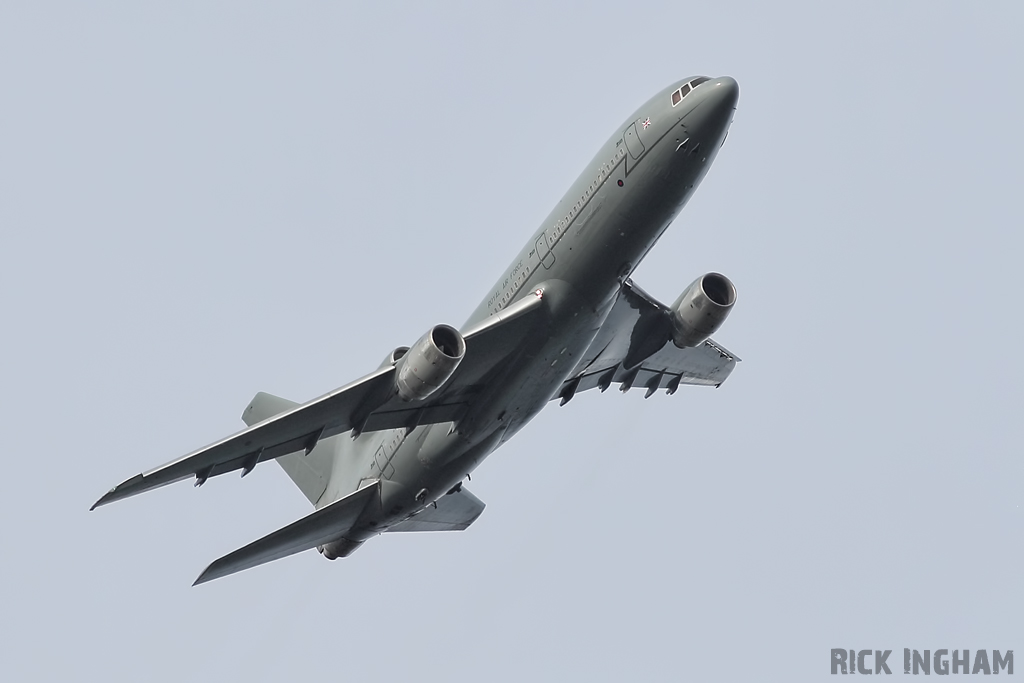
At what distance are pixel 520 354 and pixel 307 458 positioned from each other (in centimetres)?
1269

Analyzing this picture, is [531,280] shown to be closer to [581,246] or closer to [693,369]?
[581,246]

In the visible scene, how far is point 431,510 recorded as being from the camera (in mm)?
42250

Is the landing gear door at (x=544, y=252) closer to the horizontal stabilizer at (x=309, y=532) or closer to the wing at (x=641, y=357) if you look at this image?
the wing at (x=641, y=357)

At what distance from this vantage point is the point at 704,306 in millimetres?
36656

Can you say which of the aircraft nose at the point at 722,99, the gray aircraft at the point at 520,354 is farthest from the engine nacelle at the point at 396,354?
the aircraft nose at the point at 722,99

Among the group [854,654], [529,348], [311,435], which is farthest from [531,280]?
[854,654]

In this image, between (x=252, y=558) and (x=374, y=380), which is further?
(x=252, y=558)

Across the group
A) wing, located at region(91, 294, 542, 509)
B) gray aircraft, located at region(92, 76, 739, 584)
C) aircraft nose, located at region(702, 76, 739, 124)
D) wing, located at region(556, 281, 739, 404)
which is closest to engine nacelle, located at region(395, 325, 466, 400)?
gray aircraft, located at region(92, 76, 739, 584)

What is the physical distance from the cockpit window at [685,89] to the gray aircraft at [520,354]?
0.22ft

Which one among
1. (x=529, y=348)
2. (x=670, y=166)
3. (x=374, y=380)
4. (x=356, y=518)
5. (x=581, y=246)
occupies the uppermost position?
(x=670, y=166)

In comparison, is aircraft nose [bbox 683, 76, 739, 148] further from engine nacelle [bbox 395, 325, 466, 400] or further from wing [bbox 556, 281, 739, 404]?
engine nacelle [bbox 395, 325, 466, 400]

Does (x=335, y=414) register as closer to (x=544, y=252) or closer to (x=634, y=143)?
(x=544, y=252)

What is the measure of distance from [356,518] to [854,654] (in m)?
17.4

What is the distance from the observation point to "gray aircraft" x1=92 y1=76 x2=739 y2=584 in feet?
107
